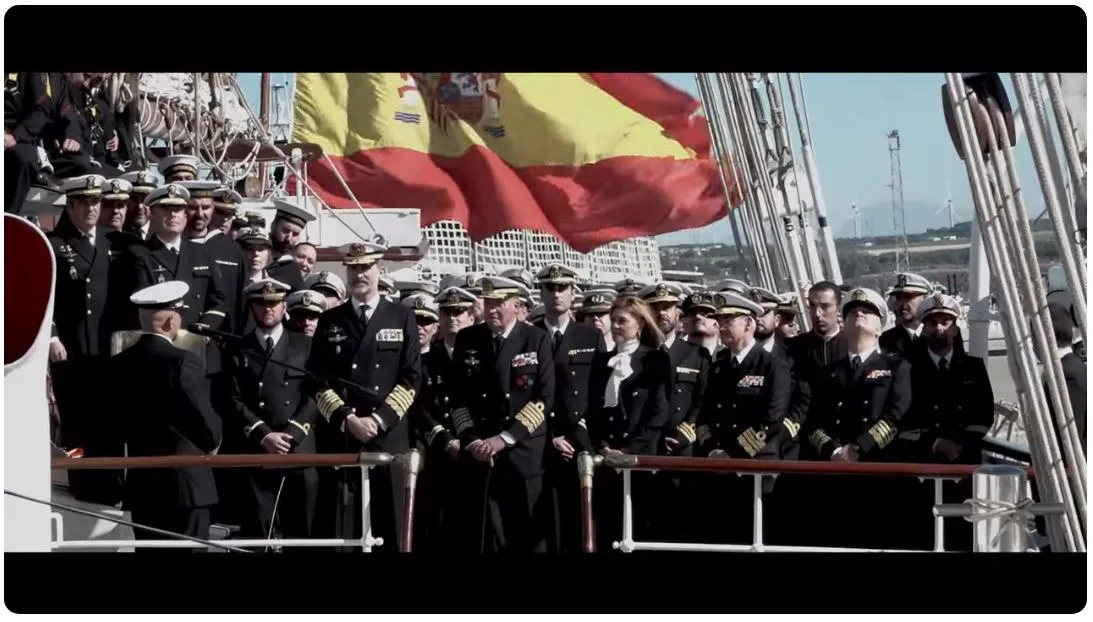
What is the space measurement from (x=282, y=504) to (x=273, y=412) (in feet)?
1.15

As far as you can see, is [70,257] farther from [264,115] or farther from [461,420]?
[461,420]

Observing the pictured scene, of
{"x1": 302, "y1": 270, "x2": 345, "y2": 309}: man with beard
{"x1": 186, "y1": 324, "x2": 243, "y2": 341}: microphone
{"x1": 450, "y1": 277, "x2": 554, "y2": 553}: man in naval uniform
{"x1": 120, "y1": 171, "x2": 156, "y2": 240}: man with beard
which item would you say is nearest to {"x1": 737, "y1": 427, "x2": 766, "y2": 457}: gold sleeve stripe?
{"x1": 450, "y1": 277, "x2": 554, "y2": 553}: man in naval uniform

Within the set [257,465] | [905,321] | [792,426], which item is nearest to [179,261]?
[257,465]

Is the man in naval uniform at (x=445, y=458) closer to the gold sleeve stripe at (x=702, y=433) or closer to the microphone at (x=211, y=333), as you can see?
the microphone at (x=211, y=333)

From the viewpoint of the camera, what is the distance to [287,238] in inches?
273

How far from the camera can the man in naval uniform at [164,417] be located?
251 inches

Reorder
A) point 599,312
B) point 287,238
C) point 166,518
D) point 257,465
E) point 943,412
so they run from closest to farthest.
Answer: point 257,465 < point 166,518 < point 943,412 < point 599,312 < point 287,238

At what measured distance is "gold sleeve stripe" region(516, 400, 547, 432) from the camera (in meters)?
6.57

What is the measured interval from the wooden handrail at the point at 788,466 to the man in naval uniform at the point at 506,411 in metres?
0.56

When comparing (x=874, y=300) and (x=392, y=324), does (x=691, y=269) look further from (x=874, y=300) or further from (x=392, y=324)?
(x=392, y=324)

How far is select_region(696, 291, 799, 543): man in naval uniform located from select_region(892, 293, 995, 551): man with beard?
0.47 meters

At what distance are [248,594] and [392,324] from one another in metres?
1.23

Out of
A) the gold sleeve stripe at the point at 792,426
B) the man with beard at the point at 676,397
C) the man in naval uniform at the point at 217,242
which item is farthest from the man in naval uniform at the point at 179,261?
the gold sleeve stripe at the point at 792,426

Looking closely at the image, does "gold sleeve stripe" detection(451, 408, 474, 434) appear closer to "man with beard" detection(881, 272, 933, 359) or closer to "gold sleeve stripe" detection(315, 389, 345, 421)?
"gold sleeve stripe" detection(315, 389, 345, 421)
